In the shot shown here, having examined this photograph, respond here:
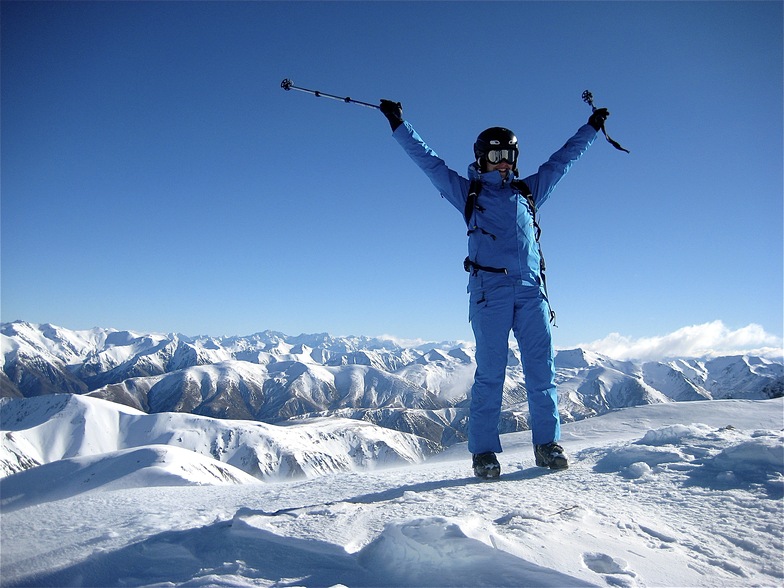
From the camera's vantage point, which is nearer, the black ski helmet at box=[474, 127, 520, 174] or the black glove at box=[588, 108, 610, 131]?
the black ski helmet at box=[474, 127, 520, 174]

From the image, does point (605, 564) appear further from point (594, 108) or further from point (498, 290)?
point (594, 108)

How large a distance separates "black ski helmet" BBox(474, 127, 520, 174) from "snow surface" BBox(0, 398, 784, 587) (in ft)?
12.2

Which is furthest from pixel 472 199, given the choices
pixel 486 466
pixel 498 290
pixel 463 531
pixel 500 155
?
pixel 463 531

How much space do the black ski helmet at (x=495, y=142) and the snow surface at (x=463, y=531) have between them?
373 centimetres

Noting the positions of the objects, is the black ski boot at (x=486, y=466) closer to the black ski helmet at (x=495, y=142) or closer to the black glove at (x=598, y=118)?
the black ski helmet at (x=495, y=142)

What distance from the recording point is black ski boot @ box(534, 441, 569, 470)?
15.8 feet

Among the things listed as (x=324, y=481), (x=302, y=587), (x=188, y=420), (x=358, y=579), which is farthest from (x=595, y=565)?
(x=188, y=420)

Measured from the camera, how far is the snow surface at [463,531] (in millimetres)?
2375

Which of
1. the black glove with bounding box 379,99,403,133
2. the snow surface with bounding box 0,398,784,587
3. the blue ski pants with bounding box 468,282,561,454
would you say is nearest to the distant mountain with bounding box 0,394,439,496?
the blue ski pants with bounding box 468,282,561,454

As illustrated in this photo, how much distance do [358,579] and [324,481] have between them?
310 cm

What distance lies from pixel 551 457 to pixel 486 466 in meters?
0.79

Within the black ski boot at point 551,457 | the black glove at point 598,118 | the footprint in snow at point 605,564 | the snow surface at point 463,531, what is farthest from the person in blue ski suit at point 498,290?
the footprint in snow at point 605,564

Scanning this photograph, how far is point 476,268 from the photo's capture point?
5.27m

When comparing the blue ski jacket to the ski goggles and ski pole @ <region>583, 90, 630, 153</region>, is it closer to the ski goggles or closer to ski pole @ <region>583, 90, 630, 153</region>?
the ski goggles
